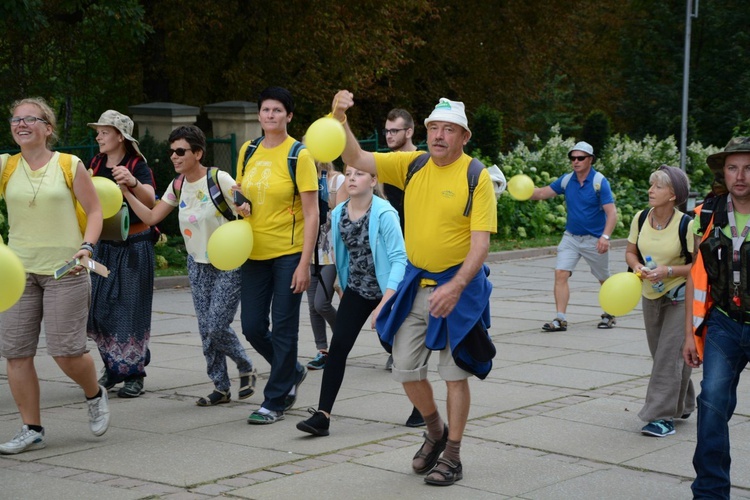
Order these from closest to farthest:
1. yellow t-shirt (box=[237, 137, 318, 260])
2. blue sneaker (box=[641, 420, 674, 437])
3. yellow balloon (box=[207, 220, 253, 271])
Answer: yellow balloon (box=[207, 220, 253, 271])
blue sneaker (box=[641, 420, 674, 437])
yellow t-shirt (box=[237, 137, 318, 260])

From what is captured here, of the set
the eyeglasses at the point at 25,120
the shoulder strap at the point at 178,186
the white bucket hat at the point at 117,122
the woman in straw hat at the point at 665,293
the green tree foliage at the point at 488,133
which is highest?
the green tree foliage at the point at 488,133

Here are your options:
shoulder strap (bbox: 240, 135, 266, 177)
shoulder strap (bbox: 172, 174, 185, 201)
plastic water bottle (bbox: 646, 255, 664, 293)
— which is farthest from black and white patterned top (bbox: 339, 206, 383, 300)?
plastic water bottle (bbox: 646, 255, 664, 293)

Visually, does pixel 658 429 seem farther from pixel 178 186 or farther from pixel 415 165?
pixel 178 186

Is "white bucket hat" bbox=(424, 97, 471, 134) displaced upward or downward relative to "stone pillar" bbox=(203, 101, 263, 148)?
downward

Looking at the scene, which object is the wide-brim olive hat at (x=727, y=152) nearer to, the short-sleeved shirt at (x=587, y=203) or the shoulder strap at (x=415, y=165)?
the shoulder strap at (x=415, y=165)

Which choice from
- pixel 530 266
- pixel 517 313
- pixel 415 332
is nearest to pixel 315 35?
pixel 530 266

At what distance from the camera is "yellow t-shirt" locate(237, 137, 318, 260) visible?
7.03 m

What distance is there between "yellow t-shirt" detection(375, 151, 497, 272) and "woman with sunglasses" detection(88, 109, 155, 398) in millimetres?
2818

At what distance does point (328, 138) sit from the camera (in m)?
5.53

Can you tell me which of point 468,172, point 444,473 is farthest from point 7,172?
point 444,473

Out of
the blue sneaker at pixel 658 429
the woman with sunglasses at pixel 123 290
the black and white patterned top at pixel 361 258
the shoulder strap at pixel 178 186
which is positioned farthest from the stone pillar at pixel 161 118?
the blue sneaker at pixel 658 429

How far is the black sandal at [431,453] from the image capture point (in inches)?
235

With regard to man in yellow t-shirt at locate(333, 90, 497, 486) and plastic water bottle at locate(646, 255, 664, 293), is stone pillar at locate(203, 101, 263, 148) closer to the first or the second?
plastic water bottle at locate(646, 255, 664, 293)

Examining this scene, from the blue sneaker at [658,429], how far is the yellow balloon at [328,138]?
2.75 meters
